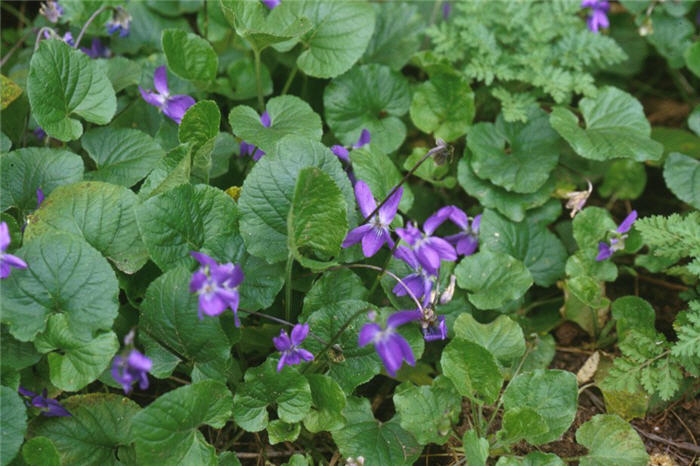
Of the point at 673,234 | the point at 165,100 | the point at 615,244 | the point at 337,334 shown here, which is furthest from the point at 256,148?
the point at 673,234

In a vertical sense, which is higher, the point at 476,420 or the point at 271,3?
the point at 271,3

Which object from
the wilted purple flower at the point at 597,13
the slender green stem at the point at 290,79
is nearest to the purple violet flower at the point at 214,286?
the slender green stem at the point at 290,79

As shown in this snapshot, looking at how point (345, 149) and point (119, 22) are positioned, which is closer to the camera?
point (345, 149)

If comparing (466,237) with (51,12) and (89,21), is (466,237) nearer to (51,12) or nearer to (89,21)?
(89,21)

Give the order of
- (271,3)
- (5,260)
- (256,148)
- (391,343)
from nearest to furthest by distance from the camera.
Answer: (391,343)
(5,260)
(256,148)
(271,3)

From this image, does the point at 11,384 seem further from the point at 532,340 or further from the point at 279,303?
the point at 532,340

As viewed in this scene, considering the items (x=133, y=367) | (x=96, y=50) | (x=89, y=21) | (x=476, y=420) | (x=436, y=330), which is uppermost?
(x=89, y=21)

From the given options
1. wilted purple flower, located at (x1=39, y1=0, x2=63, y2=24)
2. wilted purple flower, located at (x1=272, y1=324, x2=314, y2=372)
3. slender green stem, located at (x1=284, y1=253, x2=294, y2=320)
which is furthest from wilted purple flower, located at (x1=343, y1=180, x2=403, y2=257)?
wilted purple flower, located at (x1=39, y1=0, x2=63, y2=24)

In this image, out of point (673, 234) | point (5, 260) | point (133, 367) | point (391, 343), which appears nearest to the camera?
point (133, 367)

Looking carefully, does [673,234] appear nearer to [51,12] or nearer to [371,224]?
[371,224]
